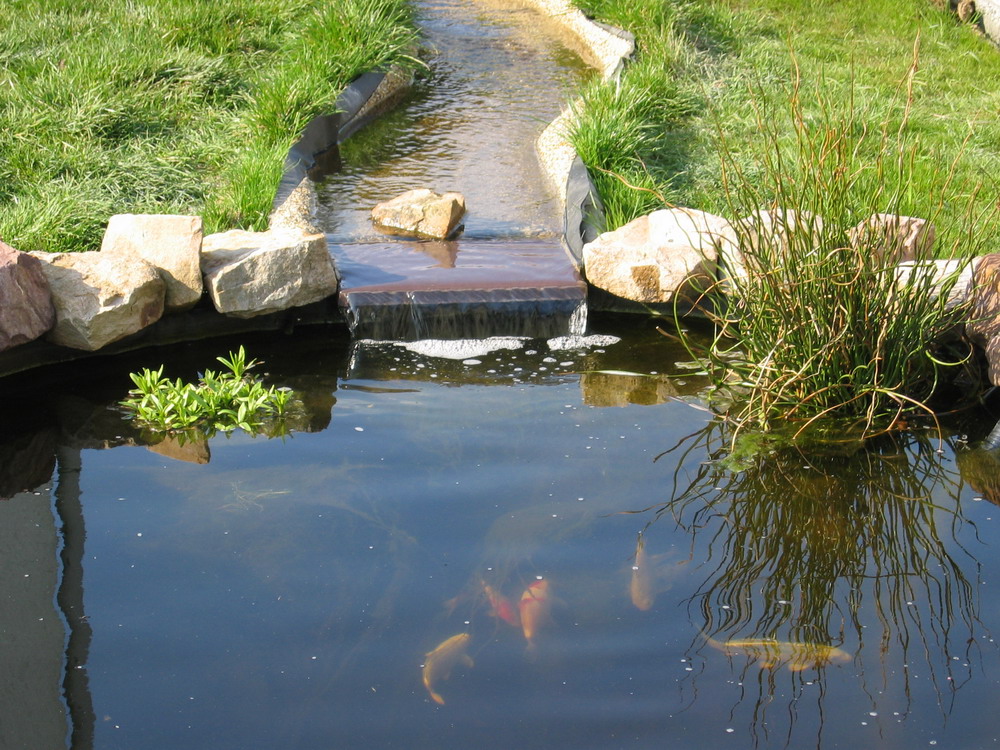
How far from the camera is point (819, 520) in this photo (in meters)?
3.55

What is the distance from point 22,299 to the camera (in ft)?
14.1

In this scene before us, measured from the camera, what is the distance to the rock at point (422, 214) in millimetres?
5660

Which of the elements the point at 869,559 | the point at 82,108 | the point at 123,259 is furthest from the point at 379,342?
the point at 82,108

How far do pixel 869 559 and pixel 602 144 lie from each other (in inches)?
134

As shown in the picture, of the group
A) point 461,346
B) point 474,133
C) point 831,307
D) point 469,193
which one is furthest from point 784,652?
point 474,133

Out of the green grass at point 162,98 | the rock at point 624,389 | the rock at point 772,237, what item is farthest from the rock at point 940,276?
the green grass at point 162,98

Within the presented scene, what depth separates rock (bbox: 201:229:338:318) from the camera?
476 cm

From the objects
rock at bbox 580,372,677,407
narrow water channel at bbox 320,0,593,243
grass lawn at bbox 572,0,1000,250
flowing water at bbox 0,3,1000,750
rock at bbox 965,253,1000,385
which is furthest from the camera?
narrow water channel at bbox 320,0,593,243

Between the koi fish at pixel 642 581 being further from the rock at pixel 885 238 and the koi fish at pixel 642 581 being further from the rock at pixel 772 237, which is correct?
the rock at pixel 885 238

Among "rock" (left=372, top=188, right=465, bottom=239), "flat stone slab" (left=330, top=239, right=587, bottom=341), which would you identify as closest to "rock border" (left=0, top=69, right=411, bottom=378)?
"flat stone slab" (left=330, top=239, right=587, bottom=341)

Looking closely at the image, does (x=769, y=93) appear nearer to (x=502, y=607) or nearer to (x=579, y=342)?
(x=579, y=342)

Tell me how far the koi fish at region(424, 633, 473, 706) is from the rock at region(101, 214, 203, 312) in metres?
2.44

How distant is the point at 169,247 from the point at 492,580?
2.44 m

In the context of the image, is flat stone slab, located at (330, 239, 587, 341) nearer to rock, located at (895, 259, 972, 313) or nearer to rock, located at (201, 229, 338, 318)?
rock, located at (201, 229, 338, 318)
